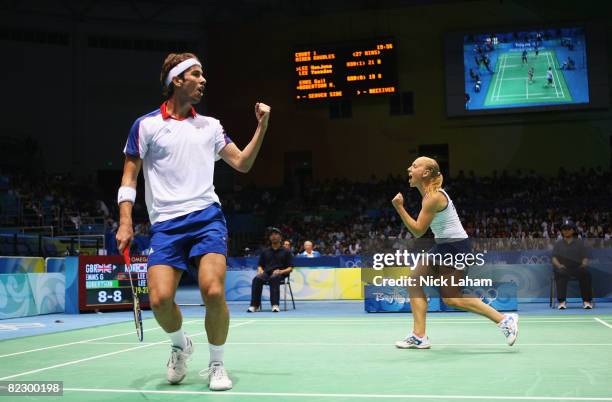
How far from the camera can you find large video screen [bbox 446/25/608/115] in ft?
91.3

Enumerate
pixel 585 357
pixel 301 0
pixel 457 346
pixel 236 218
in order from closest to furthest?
pixel 585 357, pixel 457 346, pixel 236 218, pixel 301 0

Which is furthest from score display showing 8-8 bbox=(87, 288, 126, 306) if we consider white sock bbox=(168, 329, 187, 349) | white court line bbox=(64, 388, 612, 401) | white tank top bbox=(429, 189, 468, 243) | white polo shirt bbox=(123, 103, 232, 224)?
white polo shirt bbox=(123, 103, 232, 224)

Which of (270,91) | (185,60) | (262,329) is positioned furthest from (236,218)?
(185,60)

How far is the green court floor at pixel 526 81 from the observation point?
2786cm

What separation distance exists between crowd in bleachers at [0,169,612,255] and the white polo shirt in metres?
15.1

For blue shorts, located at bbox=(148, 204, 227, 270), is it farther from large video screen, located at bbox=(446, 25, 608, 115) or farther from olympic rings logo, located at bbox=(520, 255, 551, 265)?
large video screen, located at bbox=(446, 25, 608, 115)

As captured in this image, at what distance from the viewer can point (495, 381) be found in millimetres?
4773

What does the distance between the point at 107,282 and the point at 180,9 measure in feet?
73.1

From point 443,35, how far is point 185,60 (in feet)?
87.7

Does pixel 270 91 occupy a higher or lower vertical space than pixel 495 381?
higher

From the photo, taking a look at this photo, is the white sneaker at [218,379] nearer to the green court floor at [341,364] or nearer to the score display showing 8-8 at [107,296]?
the green court floor at [341,364]

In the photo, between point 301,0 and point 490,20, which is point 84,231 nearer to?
point 301,0

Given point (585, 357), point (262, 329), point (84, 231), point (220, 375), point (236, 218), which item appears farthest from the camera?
point (236, 218)

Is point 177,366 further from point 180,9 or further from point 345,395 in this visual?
point 180,9
